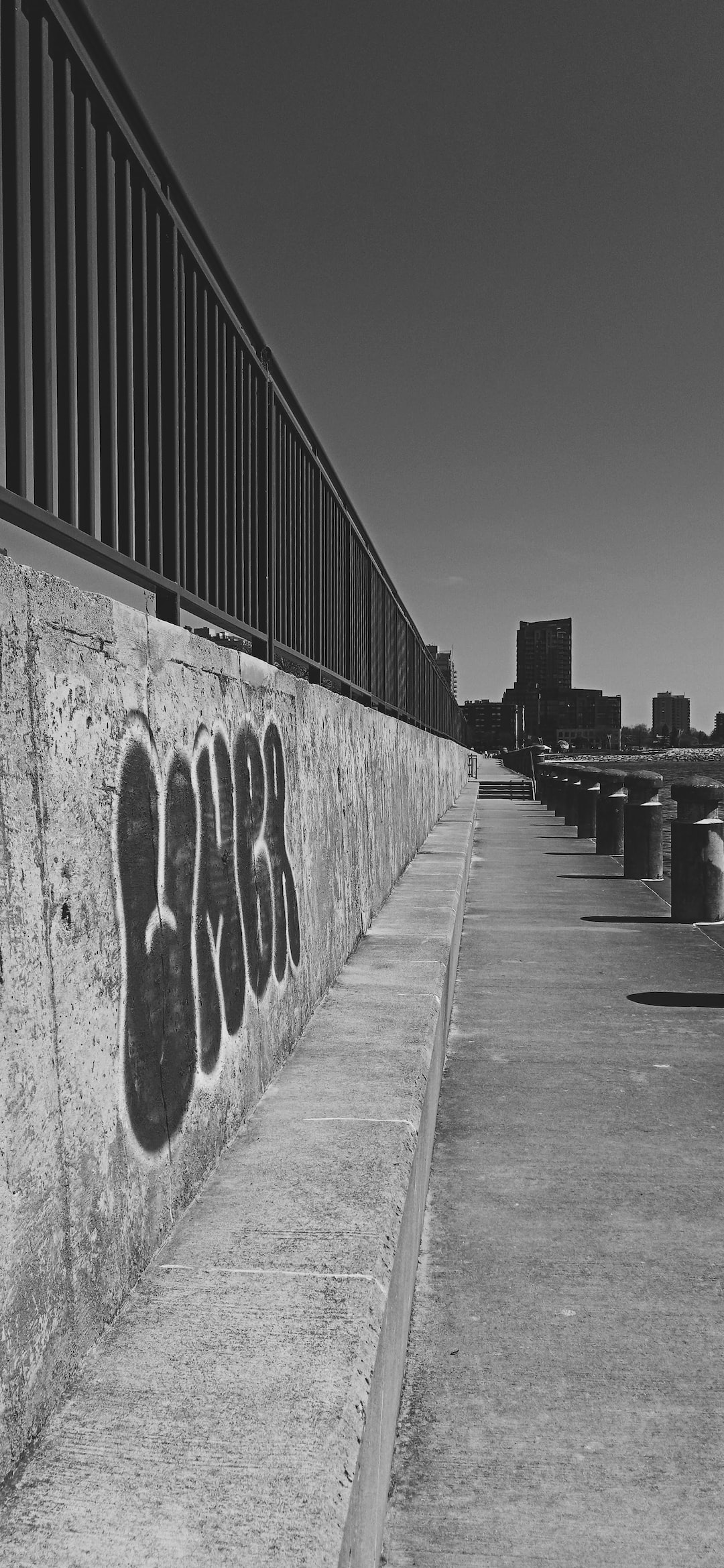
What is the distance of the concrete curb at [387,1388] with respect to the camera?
6.13 feet

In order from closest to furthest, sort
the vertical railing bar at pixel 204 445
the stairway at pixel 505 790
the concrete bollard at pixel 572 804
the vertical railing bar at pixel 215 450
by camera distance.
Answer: the vertical railing bar at pixel 204 445
the vertical railing bar at pixel 215 450
the concrete bollard at pixel 572 804
the stairway at pixel 505 790

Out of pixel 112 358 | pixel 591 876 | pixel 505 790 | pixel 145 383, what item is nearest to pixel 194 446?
pixel 145 383

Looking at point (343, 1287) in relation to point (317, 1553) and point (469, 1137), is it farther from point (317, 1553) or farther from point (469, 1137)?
point (469, 1137)

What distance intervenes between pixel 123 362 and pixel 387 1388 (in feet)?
8.10

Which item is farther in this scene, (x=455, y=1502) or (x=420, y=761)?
(x=420, y=761)

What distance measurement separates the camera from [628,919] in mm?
11023

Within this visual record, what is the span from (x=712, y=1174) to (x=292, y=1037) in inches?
69.0

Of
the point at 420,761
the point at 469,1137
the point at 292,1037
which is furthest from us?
the point at 420,761

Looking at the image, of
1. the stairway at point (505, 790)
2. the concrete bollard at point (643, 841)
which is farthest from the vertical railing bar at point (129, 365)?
the stairway at point (505, 790)

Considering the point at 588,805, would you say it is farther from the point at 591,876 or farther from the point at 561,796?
the point at 591,876

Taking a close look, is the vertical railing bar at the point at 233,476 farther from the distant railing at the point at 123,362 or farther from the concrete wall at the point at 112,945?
the concrete wall at the point at 112,945

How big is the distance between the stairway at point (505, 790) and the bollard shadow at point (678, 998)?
31071 millimetres

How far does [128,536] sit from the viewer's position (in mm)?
2758

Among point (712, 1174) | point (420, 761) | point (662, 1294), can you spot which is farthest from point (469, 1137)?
point (420, 761)
